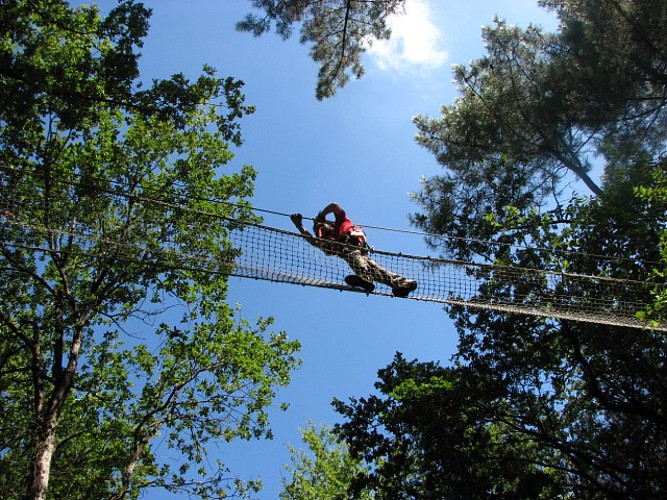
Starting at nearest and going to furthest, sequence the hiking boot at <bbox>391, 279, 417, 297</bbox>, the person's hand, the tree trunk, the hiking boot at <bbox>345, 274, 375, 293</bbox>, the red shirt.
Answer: the hiking boot at <bbox>345, 274, 375, 293</bbox>, the hiking boot at <bbox>391, 279, 417, 297</bbox>, the person's hand, the red shirt, the tree trunk

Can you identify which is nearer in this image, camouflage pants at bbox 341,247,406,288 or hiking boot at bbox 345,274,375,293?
hiking boot at bbox 345,274,375,293

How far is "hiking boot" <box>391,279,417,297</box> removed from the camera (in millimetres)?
5418

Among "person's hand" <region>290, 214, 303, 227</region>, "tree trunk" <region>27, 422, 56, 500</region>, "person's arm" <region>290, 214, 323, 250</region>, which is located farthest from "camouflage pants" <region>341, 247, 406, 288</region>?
"tree trunk" <region>27, 422, 56, 500</region>

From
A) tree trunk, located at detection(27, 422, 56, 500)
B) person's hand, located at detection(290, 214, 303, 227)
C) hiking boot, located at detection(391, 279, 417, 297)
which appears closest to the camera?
hiking boot, located at detection(391, 279, 417, 297)

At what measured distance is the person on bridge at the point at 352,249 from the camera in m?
5.30

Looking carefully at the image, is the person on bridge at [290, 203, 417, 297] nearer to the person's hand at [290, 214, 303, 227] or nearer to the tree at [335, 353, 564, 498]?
the person's hand at [290, 214, 303, 227]

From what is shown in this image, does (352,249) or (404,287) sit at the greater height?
(352,249)

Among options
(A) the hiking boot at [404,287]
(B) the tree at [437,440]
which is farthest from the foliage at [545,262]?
(A) the hiking boot at [404,287]

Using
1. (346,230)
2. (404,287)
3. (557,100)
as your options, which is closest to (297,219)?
(346,230)

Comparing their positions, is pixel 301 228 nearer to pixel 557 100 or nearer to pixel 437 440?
pixel 437 440

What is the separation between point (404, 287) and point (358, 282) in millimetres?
468

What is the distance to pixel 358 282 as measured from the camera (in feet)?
17.3

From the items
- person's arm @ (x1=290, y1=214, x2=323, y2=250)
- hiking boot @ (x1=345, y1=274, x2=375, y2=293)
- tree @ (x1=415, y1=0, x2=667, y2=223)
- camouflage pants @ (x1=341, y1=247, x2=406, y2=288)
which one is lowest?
hiking boot @ (x1=345, y1=274, x2=375, y2=293)

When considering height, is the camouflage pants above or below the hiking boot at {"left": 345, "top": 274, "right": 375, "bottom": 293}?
above
